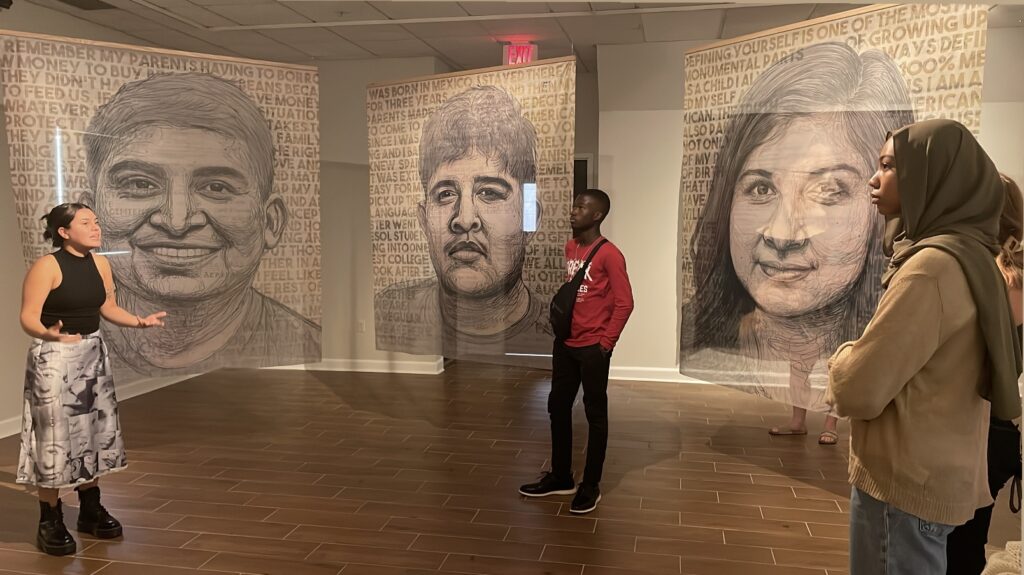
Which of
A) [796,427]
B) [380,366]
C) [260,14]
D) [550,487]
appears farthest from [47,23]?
[796,427]

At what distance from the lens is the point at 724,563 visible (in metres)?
3.33

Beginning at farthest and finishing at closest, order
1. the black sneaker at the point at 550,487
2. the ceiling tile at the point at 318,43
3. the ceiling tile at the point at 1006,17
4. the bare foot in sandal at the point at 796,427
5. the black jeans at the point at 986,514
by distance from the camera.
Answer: the ceiling tile at the point at 318,43, the ceiling tile at the point at 1006,17, the bare foot in sandal at the point at 796,427, the black sneaker at the point at 550,487, the black jeans at the point at 986,514

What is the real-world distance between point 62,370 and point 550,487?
2.47 meters

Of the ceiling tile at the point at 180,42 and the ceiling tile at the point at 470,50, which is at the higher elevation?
the ceiling tile at the point at 470,50

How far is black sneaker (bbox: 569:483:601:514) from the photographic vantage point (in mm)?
3877

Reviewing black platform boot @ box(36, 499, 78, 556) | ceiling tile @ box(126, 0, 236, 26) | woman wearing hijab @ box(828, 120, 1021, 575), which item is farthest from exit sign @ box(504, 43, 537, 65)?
woman wearing hijab @ box(828, 120, 1021, 575)

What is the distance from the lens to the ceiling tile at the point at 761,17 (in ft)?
18.5

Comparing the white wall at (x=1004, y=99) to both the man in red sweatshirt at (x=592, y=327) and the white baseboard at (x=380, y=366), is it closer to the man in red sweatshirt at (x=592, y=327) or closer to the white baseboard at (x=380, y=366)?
the man in red sweatshirt at (x=592, y=327)

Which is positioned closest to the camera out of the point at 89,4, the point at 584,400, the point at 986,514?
the point at 986,514

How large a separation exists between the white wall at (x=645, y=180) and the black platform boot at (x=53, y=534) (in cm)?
486

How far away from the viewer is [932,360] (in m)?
1.68

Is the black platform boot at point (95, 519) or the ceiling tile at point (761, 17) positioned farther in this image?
the ceiling tile at point (761, 17)

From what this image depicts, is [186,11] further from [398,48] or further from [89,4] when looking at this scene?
[398,48]

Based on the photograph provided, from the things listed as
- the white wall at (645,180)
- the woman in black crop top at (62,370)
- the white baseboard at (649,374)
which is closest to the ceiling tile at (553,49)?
the white wall at (645,180)
